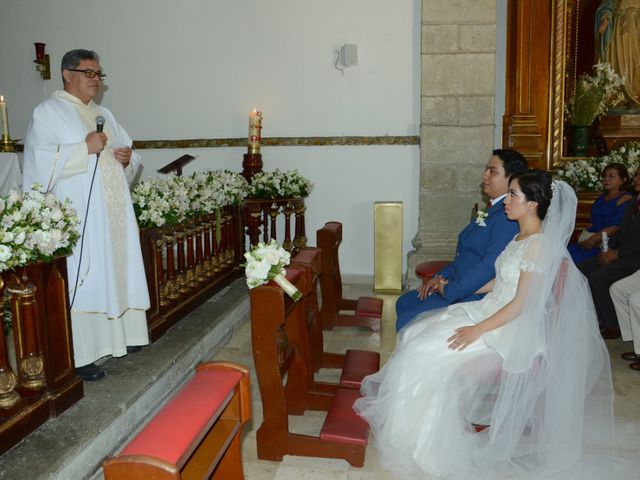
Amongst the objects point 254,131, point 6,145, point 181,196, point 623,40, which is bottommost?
point 181,196

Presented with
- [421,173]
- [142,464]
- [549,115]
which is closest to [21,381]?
[142,464]

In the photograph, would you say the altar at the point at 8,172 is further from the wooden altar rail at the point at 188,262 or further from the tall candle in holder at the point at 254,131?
the tall candle in holder at the point at 254,131

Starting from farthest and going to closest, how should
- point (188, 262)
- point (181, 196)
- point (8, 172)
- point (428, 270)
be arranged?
point (8, 172) → point (188, 262) → point (428, 270) → point (181, 196)

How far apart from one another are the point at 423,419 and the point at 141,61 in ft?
20.7

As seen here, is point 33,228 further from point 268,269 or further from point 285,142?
point 285,142

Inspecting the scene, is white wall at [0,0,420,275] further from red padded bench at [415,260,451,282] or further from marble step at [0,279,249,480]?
marble step at [0,279,249,480]

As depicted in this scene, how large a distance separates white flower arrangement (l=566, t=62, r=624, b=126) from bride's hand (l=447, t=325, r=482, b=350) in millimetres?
4804

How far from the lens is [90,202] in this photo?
12.6 feet

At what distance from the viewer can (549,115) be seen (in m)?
7.20

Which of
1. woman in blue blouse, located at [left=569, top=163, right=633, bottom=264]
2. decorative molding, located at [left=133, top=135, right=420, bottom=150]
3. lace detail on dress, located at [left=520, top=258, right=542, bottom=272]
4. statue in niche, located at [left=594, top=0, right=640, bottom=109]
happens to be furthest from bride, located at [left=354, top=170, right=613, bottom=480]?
statue in niche, located at [left=594, top=0, right=640, bottom=109]

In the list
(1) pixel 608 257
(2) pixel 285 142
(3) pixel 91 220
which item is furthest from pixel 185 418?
(2) pixel 285 142

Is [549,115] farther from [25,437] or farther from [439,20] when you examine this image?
[25,437]

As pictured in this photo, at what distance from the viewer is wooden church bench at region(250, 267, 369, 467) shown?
122 inches

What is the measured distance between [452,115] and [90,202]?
14.4 feet
